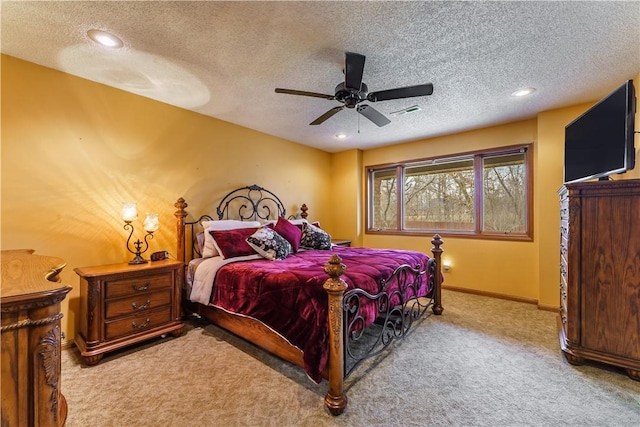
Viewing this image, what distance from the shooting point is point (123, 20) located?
180 cm

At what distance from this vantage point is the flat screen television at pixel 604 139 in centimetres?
199

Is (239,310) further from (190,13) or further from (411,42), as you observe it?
(411,42)

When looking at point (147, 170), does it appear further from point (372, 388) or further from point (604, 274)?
point (604, 274)

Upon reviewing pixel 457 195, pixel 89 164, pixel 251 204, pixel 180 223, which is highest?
pixel 89 164

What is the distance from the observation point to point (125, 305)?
7.68 ft

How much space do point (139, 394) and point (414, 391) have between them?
186 centimetres

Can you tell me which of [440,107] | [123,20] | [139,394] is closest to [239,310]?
[139,394]

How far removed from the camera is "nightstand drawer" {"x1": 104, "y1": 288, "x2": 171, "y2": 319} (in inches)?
89.2

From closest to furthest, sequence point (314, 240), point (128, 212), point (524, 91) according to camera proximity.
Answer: point (128, 212), point (524, 91), point (314, 240)

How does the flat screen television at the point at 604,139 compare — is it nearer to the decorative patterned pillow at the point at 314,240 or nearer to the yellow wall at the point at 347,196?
the decorative patterned pillow at the point at 314,240

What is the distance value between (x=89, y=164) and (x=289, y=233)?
7.00ft

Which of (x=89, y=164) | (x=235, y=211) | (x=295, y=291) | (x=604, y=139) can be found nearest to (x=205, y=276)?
(x=295, y=291)

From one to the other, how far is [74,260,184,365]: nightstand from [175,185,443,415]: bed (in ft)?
0.92

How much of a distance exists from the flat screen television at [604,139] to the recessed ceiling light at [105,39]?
3.81 meters
